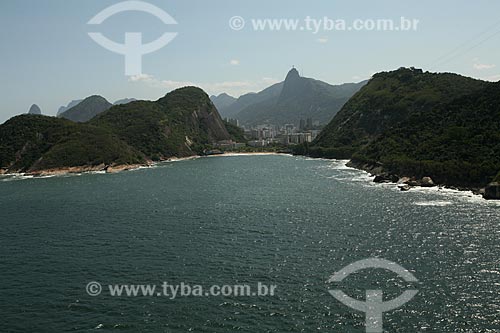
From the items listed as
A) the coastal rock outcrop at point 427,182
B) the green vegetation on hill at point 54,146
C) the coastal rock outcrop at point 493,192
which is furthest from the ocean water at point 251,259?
the green vegetation on hill at point 54,146

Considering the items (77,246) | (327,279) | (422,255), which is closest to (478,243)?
(422,255)

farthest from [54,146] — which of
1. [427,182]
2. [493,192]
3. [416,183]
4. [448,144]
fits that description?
[493,192]

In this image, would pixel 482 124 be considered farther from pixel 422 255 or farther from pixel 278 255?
pixel 278 255

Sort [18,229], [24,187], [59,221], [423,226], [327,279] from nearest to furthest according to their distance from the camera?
[327,279], [423,226], [18,229], [59,221], [24,187]

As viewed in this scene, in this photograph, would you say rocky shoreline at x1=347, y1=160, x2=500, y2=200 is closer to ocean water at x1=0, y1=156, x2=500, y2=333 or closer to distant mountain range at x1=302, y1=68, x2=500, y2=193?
distant mountain range at x1=302, y1=68, x2=500, y2=193

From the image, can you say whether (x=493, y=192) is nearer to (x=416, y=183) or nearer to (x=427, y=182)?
(x=427, y=182)

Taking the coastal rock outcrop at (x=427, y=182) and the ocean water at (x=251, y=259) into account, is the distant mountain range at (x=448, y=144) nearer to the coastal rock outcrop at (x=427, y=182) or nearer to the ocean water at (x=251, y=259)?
the coastal rock outcrop at (x=427, y=182)
